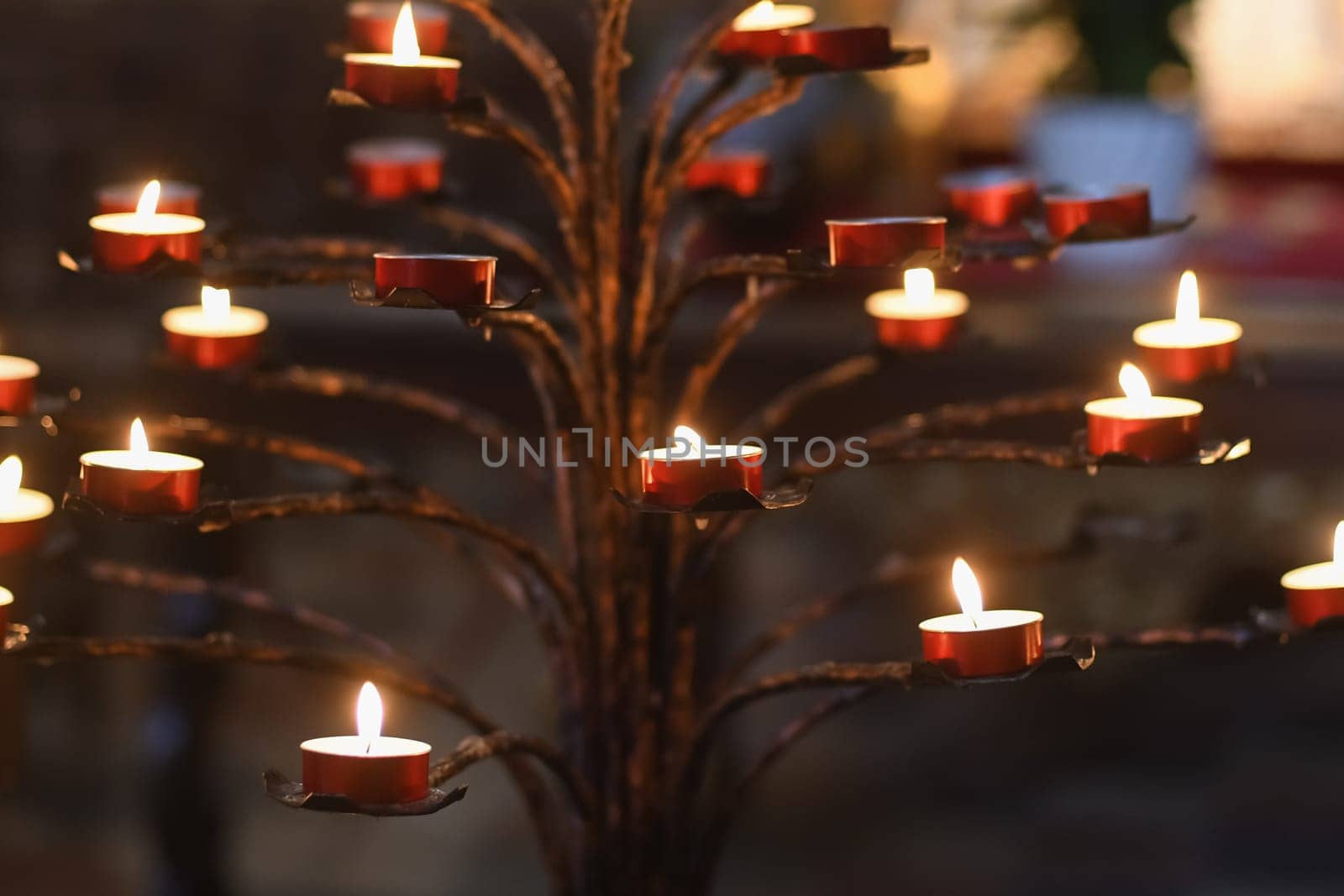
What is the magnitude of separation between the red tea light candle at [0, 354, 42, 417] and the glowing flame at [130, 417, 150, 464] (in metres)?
0.12

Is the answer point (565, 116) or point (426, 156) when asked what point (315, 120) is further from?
point (565, 116)

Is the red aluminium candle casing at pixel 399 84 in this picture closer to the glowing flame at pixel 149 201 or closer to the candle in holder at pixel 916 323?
the glowing flame at pixel 149 201

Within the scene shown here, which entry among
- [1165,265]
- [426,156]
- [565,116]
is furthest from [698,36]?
[1165,265]

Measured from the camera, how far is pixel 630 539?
1.18 m

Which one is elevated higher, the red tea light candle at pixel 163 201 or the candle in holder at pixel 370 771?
the red tea light candle at pixel 163 201

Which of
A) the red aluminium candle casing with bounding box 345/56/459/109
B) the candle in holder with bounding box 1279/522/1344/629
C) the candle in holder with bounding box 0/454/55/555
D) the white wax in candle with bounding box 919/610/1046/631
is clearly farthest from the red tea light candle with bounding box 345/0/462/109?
the candle in holder with bounding box 1279/522/1344/629

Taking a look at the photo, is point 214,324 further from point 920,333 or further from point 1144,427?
point 1144,427

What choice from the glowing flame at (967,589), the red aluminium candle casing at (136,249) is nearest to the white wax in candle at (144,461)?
the red aluminium candle casing at (136,249)

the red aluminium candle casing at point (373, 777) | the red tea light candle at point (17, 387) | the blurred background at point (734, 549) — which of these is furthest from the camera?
the blurred background at point (734, 549)

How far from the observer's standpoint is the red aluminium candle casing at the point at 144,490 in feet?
3.15

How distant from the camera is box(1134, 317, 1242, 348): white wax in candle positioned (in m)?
1.11

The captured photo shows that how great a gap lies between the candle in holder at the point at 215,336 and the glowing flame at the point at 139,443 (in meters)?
0.20

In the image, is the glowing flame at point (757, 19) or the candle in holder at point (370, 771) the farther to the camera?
the glowing flame at point (757, 19)

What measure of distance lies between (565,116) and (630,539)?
290 millimetres
